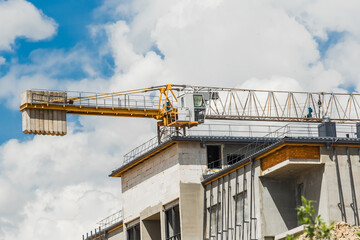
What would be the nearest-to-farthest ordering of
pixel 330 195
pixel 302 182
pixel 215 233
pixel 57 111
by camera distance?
pixel 330 195
pixel 302 182
pixel 215 233
pixel 57 111

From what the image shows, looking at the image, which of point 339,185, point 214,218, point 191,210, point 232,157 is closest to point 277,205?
point 339,185

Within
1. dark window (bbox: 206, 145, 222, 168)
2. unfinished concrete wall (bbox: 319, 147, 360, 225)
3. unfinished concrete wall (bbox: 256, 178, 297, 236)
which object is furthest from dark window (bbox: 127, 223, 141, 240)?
unfinished concrete wall (bbox: 319, 147, 360, 225)

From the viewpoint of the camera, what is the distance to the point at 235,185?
5547 cm

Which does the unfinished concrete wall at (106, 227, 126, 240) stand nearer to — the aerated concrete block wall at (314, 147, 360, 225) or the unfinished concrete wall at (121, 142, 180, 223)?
the unfinished concrete wall at (121, 142, 180, 223)

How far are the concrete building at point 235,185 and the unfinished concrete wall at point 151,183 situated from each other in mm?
70

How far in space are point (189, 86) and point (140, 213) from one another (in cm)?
2903

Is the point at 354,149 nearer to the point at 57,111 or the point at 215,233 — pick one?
the point at 215,233

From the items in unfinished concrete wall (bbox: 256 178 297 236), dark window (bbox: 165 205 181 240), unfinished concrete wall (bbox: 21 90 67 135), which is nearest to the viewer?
unfinished concrete wall (bbox: 256 178 297 236)

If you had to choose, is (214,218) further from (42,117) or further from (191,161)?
(42,117)

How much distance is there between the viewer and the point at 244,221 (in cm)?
5375

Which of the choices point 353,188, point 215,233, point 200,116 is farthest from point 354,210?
point 200,116

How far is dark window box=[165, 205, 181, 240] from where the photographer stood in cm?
5978

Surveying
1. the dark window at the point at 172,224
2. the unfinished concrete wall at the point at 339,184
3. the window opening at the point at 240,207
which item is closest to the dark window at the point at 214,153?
the dark window at the point at 172,224

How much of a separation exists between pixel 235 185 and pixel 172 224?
7296 millimetres
